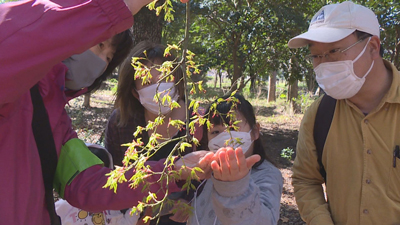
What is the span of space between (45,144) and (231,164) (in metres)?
0.71

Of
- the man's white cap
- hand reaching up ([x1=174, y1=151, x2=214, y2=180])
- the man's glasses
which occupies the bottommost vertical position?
hand reaching up ([x1=174, y1=151, x2=214, y2=180])

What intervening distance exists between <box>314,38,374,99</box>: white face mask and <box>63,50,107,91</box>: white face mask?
4.37 feet

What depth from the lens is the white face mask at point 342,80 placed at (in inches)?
71.2

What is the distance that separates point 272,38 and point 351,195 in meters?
4.87

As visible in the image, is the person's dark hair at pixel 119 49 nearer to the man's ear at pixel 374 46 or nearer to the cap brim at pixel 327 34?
the cap brim at pixel 327 34

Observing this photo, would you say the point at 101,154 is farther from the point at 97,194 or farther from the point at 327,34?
the point at 327,34

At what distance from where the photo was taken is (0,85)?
2.72 ft

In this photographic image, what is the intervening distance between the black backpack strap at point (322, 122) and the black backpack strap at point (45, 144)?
4.79 ft

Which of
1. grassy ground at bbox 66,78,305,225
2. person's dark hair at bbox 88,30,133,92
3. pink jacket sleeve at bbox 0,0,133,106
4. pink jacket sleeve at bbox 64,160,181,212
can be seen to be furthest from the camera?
grassy ground at bbox 66,78,305,225

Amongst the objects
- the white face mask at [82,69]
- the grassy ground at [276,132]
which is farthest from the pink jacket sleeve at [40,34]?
the grassy ground at [276,132]

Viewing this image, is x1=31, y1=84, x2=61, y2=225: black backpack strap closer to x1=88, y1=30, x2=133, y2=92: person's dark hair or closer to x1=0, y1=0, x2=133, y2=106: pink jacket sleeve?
x1=0, y1=0, x2=133, y2=106: pink jacket sleeve

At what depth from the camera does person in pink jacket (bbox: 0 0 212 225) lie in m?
0.82

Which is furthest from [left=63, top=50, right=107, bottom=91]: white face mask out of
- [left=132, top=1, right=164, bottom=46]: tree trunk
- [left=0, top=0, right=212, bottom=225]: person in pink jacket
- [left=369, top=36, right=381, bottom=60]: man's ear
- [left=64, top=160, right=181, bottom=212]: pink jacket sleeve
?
[left=132, top=1, right=164, bottom=46]: tree trunk

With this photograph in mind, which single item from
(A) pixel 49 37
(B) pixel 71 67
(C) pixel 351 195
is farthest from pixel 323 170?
(A) pixel 49 37
